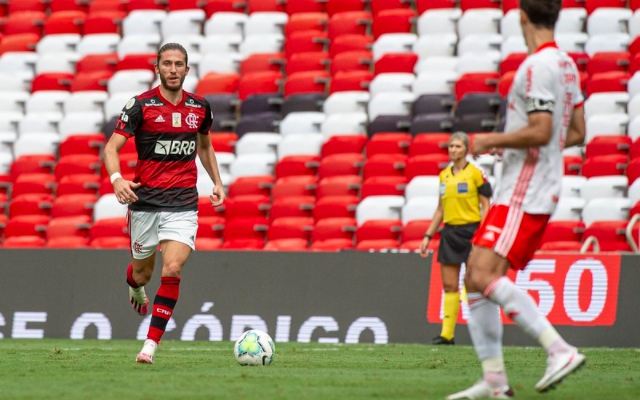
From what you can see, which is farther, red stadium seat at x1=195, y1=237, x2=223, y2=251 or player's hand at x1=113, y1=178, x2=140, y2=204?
red stadium seat at x1=195, y1=237, x2=223, y2=251

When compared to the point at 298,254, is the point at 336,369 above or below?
below

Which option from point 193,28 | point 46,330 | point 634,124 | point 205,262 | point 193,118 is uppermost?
point 193,28

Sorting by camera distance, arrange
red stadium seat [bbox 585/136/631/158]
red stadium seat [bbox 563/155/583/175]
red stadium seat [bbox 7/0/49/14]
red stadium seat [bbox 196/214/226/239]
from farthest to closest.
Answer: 1. red stadium seat [bbox 7/0/49/14]
2. red stadium seat [bbox 196/214/226/239]
3. red stadium seat [bbox 563/155/583/175]
4. red stadium seat [bbox 585/136/631/158]

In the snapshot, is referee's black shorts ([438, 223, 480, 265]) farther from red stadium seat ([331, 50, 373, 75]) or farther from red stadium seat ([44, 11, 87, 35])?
red stadium seat ([44, 11, 87, 35])

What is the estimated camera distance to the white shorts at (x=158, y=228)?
30.0ft

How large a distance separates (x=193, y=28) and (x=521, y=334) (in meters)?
9.76

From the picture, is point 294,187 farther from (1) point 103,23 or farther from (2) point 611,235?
(1) point 103,23

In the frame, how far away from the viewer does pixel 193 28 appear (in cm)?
2020

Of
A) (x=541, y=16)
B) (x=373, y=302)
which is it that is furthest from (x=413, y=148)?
(x=541, y=16)

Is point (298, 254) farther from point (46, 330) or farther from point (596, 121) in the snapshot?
point (596, 121)

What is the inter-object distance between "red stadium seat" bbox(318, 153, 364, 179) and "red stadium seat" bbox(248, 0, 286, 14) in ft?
13.4

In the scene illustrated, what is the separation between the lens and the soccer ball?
345 inches

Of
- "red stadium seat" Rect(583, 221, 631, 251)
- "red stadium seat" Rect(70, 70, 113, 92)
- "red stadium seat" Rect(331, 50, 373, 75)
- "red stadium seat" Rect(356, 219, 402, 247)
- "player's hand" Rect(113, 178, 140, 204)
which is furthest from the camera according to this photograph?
"red stadium seat" Rect(70, 70, 113, 92)

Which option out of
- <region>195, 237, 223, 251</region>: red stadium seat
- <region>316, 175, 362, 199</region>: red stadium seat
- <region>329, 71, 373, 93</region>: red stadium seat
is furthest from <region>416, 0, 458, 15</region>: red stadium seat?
<region>195, 237, 223, 251</region>: red stadium seat
